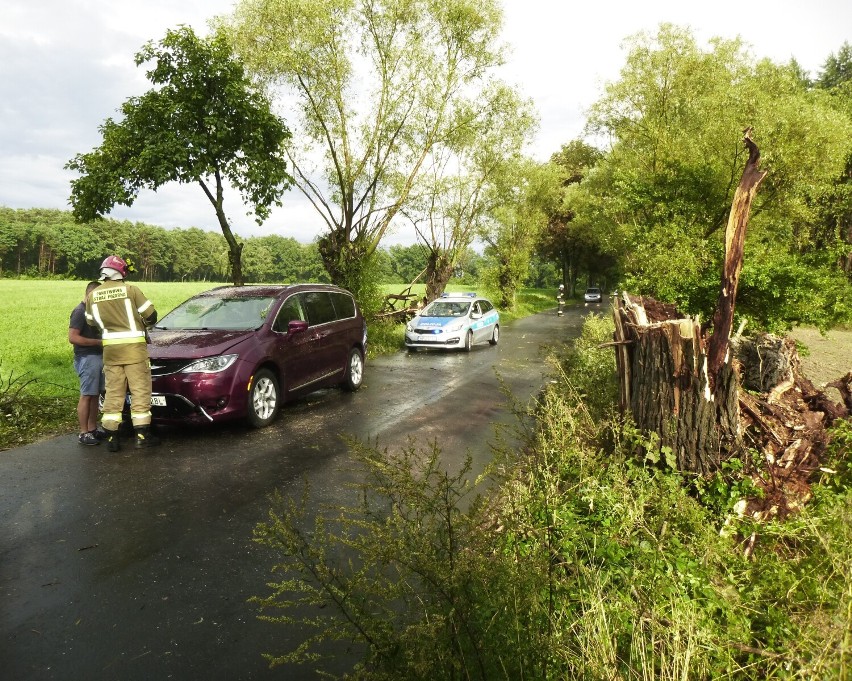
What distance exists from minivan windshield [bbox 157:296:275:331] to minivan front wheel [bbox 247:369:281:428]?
759 mm

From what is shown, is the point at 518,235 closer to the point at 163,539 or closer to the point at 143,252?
the point at 163,539

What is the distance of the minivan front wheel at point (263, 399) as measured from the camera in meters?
6.72

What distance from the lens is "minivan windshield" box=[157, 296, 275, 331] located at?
287 inches

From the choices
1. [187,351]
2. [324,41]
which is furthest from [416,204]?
[187,351]

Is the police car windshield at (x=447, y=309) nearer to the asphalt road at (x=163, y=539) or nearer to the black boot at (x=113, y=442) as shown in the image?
the asphalt road at (x=163, y=539)

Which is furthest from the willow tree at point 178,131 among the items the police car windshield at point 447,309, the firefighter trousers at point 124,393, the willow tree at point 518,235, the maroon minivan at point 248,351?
the willow tree at point 518,235

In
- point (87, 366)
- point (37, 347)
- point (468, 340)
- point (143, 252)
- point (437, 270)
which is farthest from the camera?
point (143, 252)

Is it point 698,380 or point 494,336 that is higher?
point 698,380

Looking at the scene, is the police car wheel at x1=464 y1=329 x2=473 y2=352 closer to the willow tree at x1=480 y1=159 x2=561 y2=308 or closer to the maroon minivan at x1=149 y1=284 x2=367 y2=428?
the maroon minivan at x1=149 y1=284 x2=367 y2=428

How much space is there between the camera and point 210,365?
20.8ft

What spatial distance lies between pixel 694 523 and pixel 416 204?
2014 cm

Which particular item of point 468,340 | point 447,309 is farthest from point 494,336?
point 468,340

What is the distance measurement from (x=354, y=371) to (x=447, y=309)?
24.2ft

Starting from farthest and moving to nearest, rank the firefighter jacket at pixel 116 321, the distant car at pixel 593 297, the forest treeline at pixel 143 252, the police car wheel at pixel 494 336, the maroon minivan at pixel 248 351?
the forest treeline at pixel 143 252 → the distant car at pixel 593 297 → the police car wheel at pixel 494 336 → the maroon minivan at pixel 248 351 → the firefighter jacket at pixel 116 321
